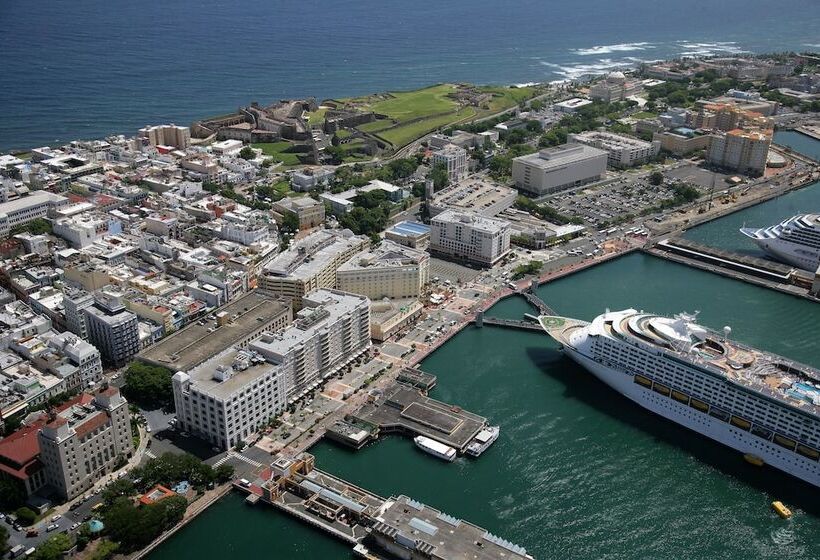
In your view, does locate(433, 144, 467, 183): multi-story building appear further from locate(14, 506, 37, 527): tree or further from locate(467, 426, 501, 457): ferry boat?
locate(14, 506, 37, 527): tree

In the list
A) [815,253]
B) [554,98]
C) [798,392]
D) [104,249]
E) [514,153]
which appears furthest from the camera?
[554,98]

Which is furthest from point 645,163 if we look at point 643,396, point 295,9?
point 295,9

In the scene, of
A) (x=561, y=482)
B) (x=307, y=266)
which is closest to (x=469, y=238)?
(x=307, y=266)

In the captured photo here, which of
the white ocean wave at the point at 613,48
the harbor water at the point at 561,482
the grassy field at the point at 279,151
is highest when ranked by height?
the white ocean wave at the point at 613,48

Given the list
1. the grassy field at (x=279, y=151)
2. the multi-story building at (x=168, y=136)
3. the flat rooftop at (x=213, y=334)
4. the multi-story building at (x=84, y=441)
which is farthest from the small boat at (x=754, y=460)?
the multi-story building at (x=168, y=136)

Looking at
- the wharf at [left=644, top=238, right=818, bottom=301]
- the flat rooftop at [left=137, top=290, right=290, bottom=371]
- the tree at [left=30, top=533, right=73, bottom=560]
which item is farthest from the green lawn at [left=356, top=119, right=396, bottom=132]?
the tree at [left=30, top=533, right=73, bottom=560]

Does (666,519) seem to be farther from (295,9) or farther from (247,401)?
(295,9)

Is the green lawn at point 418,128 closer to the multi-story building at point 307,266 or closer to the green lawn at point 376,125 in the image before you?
the green lawn at point 376,125
